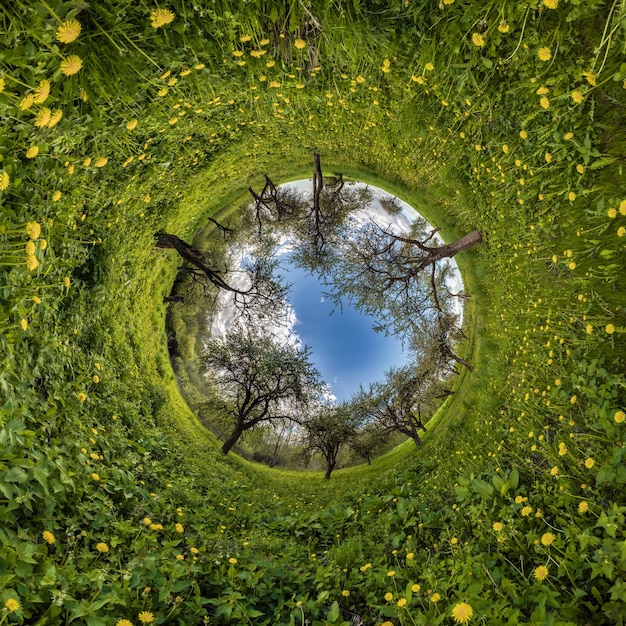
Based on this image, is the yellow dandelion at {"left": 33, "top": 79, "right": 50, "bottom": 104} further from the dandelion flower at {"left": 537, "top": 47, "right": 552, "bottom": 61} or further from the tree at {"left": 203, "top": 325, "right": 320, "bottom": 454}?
the tree at {"left": 203, "top": 325, "right": 320, "bottom": 454}

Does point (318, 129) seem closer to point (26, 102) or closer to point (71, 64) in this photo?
point (71, 64)

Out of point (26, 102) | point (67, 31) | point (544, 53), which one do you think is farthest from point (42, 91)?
point (544, 53)

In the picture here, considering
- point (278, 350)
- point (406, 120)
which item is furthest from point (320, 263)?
point (406, 120)

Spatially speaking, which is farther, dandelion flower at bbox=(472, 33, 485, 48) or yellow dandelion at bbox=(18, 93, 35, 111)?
dandelion flower at bbox=(472, 33, 485, 48)

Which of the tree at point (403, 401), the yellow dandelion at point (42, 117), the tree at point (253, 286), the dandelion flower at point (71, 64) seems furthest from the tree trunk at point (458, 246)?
the yellow dandelion at point (42, 117)

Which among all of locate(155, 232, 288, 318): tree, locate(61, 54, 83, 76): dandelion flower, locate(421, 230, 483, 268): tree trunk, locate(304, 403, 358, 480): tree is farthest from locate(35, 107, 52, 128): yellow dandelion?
locate(304, 403, 358, 480): tree
